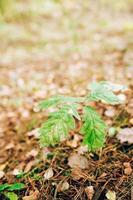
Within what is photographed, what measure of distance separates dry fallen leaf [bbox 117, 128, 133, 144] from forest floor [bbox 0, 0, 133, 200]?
5cm

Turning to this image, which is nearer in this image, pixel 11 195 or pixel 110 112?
pixel 11 195

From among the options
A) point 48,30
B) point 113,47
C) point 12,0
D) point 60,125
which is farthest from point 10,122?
point 12,0

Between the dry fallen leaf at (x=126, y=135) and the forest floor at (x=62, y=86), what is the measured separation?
5cm

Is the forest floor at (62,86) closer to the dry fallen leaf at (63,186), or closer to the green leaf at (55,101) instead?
the dry fallen leaf at (63,186)

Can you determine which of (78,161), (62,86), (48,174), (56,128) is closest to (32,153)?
(48,174)

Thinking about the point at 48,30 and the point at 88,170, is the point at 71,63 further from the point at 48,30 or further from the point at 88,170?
the point at 88,170

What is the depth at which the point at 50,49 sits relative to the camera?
428 centimetres

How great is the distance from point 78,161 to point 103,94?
0.50 metres

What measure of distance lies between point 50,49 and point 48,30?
38.0 inches

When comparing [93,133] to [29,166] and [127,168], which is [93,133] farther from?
[29,166]

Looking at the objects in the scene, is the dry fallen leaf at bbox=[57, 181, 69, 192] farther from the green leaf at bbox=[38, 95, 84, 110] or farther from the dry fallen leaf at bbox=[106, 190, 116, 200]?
the green leaf at bbox=[38, 95, 84, 110]

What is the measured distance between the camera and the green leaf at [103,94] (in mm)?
1659

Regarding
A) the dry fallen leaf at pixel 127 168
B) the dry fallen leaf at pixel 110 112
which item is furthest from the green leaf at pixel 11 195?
the dry fallen leaf at pixel 110 112

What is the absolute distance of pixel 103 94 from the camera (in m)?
1.72
